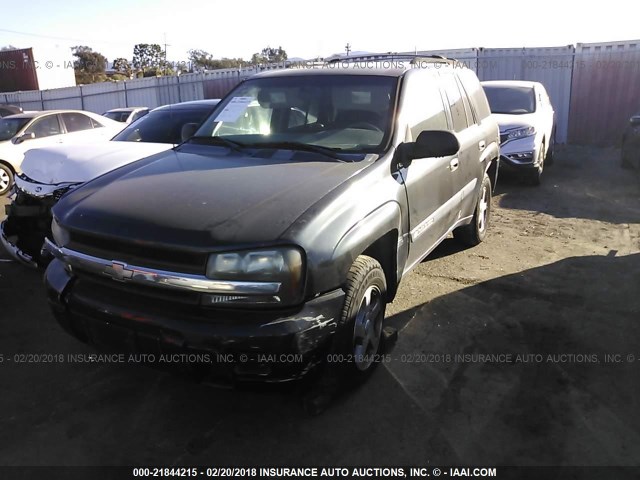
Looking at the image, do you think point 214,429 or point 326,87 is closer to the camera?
point 214,429

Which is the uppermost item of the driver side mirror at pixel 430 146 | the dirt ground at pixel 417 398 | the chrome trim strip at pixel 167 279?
the driver side mirror at pixel 430 146

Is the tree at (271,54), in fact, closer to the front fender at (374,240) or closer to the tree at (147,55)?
the tree at (147,55)

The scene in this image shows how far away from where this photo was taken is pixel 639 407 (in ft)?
9.83

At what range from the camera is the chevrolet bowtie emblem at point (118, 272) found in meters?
2.61

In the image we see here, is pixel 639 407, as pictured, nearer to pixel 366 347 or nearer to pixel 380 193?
pixel 366 347

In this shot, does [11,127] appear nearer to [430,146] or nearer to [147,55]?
[430,146]

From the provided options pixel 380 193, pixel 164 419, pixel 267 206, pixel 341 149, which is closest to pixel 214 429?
pixel 164 419

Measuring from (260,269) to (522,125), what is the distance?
772 centimetres

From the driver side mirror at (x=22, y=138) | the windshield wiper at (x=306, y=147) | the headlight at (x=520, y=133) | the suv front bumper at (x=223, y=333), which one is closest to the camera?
the suv front bumper at (x=223, y=333)

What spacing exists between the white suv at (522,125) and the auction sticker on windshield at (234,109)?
5885mm

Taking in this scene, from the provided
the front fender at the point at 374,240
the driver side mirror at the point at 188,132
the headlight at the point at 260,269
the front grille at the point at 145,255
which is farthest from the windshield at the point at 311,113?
the front grille at the point at 145,255

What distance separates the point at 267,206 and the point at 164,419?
135 cm

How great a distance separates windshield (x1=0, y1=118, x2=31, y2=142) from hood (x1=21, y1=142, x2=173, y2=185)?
5415 millimetres

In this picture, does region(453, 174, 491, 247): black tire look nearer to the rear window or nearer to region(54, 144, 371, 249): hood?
region(54, 144, 371, 249): hood
